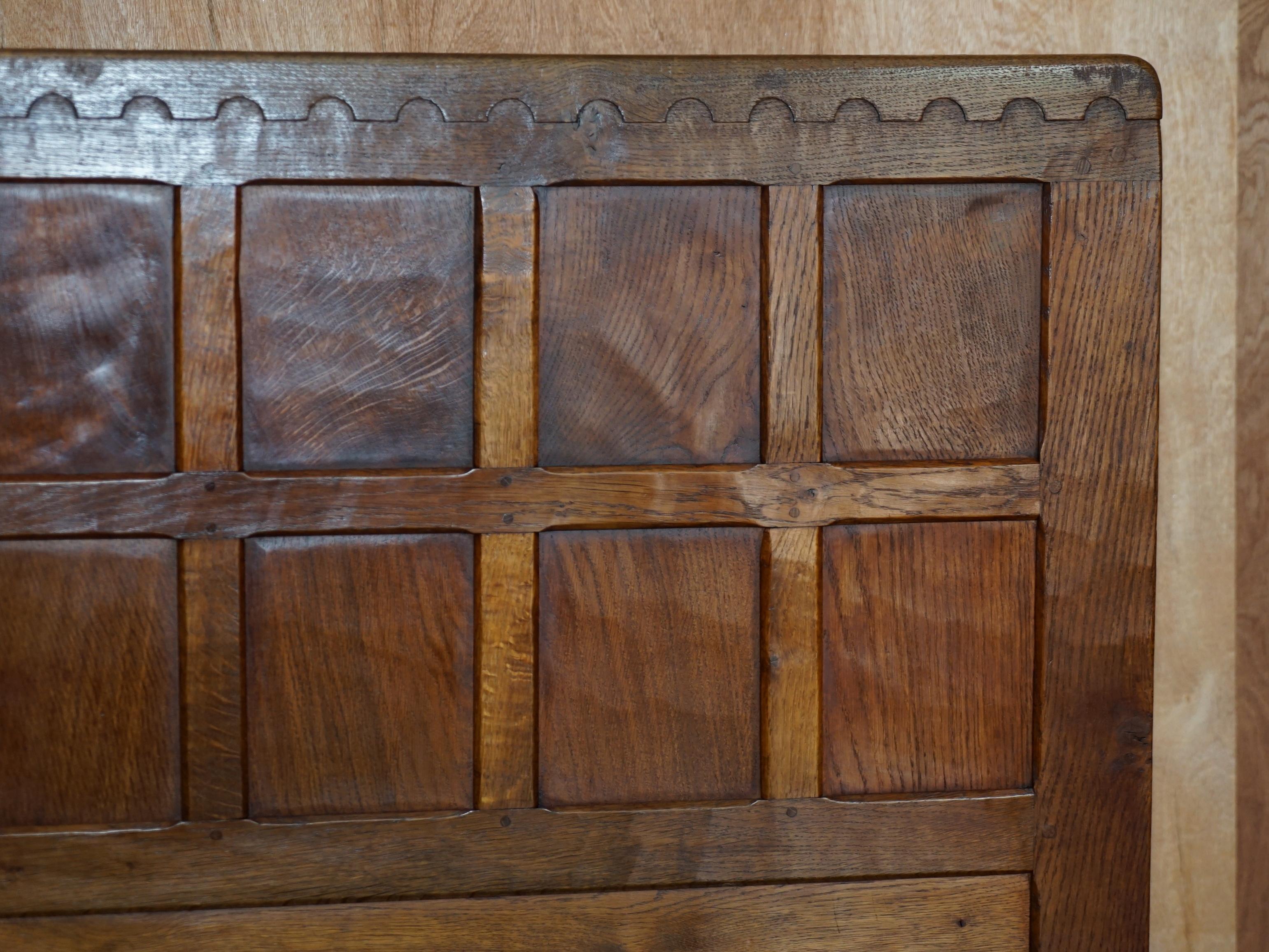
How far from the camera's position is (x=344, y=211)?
1096mm

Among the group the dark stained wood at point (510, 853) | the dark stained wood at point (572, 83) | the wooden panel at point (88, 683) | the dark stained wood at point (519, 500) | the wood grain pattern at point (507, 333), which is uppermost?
the dark stained wood at point (572, 83)

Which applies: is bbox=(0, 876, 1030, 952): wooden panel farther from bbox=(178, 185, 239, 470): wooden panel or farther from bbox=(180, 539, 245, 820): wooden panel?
bbox=(178, 185, 239, 470): wooden panel

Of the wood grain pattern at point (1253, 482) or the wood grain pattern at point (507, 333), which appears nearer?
the wood grain pattern at point (507, 333)

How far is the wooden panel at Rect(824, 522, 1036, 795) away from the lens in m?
1.15

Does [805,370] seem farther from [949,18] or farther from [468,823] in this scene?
[468,823]

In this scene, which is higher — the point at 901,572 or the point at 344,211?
the point at 344,211

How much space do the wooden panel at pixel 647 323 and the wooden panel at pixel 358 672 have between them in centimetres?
21

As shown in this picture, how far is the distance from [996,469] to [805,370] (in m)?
0.25

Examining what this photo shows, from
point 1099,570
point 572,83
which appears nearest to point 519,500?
point 572,83

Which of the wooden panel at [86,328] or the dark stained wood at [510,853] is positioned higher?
the wooden panel at [86,328]

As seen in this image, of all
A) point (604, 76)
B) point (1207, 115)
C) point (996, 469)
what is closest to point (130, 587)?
point (604, 76)

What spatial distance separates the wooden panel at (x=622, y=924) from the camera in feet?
3.63

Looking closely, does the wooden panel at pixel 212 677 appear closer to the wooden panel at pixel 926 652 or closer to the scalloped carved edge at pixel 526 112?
the scalloped carved edge at pixel 526 112

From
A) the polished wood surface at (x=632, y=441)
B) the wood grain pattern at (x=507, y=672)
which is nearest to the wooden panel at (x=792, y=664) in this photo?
the polished wood surface at (x=632, y=441)
